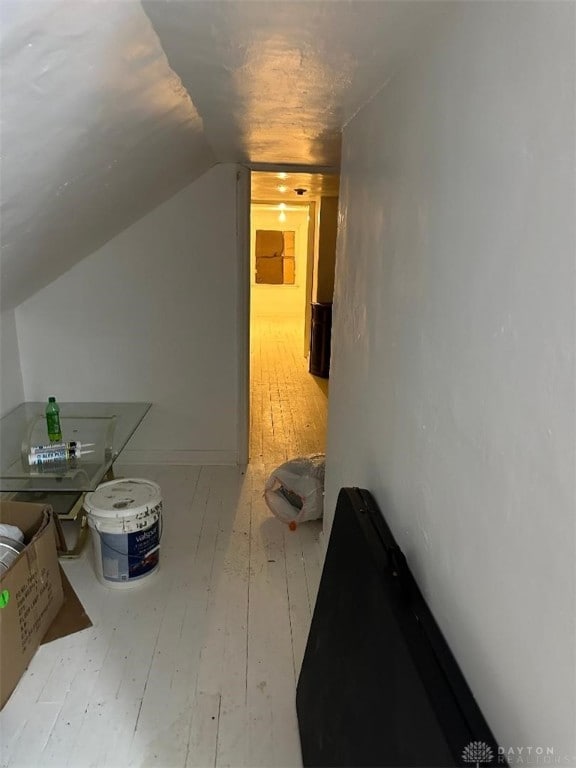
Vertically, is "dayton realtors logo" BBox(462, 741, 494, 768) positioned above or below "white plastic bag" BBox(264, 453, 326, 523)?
above

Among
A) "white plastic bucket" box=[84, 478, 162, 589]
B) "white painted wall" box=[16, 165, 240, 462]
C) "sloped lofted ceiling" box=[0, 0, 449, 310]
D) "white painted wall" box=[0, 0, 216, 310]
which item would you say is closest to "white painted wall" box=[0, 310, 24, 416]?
"white painted wall" box=[16, 165, 240, 462]

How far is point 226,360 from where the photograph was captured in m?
3.30

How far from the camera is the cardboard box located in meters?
1.62

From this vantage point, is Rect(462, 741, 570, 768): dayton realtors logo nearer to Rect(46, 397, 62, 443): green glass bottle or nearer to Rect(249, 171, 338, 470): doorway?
Rect(46, 397, 62, 443): green glass bottle

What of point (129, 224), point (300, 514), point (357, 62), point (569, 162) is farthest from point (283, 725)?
point (129, 224)

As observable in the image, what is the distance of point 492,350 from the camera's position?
2.49 feet

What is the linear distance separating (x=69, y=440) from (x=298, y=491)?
46.1 inches

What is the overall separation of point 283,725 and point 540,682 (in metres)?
1.18

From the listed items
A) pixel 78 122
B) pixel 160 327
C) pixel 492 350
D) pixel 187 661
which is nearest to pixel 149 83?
pixel 78 122

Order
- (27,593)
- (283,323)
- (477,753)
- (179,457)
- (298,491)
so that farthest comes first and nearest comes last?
(283,323), (179,457), (298,491), (27,593), (477,753)

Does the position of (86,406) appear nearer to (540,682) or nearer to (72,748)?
(72,748)

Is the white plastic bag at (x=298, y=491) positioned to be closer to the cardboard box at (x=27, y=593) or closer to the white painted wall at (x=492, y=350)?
the cardboard box at (x=27, y=593)

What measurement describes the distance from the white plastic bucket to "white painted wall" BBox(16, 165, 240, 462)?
117 cm

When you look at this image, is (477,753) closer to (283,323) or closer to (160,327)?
(160,327)
